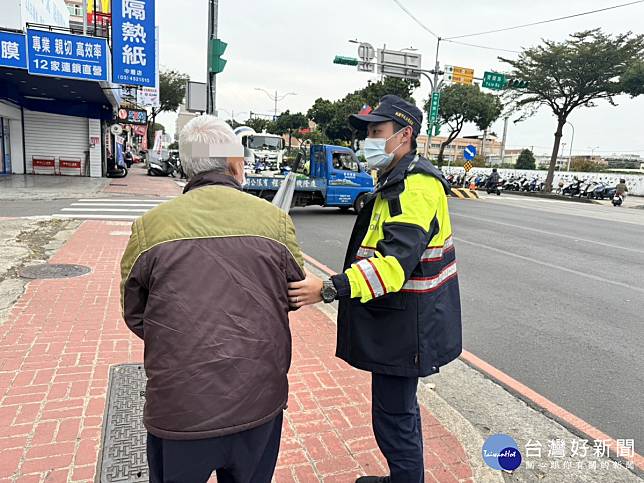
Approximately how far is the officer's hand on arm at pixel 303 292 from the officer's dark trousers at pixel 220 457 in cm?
43

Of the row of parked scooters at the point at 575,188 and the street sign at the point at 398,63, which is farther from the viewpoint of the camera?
the row of parked scooters at the point at 575,188

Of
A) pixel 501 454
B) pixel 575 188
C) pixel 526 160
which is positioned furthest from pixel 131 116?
pixel 526 160

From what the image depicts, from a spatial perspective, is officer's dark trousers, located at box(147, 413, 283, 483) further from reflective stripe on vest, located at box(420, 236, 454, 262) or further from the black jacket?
reflective stripe on vest, located at box(420, 236, 454, 262)

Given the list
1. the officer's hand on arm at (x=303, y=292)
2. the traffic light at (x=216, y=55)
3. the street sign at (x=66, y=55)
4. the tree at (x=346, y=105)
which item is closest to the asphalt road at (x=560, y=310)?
the officer's hand on arm at (x=303, y=292)

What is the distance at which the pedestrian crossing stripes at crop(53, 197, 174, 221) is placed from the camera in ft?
36.5

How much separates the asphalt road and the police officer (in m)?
1.95

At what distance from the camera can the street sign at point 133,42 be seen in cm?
1555

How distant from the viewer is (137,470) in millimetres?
2510

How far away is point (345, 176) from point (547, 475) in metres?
11.7

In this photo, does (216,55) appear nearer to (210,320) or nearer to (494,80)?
(210,320)

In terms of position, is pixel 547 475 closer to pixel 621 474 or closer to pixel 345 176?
pixel 621 474

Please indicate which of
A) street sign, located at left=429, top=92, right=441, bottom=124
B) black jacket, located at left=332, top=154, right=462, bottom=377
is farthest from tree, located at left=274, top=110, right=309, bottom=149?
black jacket, located at left=332, top=154, right=462, bottom=377

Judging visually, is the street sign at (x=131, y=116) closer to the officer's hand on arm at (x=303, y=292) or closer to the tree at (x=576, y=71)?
the tree at (x=576, y=71)

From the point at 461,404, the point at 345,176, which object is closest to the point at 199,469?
the point at 461,404
